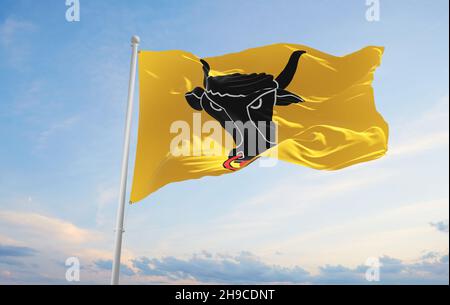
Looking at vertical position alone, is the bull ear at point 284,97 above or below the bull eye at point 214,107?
above

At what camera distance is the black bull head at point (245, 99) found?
12.5m

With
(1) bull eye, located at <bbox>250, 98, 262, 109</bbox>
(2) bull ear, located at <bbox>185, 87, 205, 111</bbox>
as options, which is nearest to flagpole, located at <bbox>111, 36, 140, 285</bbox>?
(2) bull ear, located at <bbox>185, 87, 205, 111</bbox>

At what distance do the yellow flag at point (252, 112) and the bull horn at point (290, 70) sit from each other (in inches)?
1.2

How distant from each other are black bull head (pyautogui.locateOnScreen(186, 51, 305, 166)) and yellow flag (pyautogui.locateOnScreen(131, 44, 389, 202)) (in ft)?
0.10

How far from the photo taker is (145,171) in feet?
38.0

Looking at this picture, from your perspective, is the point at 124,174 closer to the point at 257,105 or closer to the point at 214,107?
the point at 214,107

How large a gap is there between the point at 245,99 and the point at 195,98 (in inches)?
57.9

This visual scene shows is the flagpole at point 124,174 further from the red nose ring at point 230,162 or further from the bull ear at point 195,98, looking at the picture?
the red nose ring at point 230,162

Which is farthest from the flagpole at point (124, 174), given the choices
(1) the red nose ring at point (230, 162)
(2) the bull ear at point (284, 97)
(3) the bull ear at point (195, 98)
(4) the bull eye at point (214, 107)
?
(2) the bull ear at point (284, 97)

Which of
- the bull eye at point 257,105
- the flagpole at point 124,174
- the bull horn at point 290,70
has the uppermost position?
the bull horn at point 290,70

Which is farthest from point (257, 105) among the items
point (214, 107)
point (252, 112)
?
point (214, 107)

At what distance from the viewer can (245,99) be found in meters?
12.8
